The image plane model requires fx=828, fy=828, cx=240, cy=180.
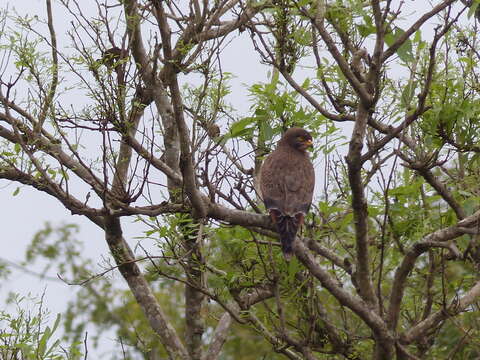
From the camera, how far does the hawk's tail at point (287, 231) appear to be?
19.2 ft

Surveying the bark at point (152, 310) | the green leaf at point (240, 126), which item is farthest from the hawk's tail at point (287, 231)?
the bark at point (152, 310)

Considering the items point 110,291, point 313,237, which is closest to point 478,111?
point 313,237

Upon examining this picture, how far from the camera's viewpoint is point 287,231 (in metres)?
5.93

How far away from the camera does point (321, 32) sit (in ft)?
18.2

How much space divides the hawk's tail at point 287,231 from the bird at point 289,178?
1.5 inches

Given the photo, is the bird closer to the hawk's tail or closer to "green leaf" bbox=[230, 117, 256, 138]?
the hawk's tail

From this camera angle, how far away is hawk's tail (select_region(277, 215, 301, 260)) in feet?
19.2

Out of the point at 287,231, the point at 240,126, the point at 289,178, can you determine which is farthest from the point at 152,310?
the point at 240,126

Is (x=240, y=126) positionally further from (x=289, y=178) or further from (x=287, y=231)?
(x=289, y=178)

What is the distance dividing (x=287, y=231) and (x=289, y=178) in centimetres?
100

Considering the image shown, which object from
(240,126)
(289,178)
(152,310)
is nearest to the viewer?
(240,126)

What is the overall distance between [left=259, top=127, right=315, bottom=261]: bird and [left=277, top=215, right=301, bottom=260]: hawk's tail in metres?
0.04

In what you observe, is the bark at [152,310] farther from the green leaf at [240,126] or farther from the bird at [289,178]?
the green leaf at [240,126]

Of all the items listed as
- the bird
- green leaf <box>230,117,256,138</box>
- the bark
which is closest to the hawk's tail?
the bird
